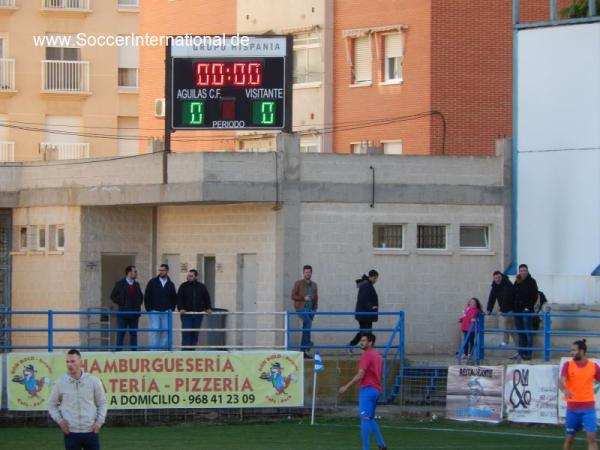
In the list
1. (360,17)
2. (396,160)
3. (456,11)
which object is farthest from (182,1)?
(396,160)

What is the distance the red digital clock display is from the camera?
106 feet

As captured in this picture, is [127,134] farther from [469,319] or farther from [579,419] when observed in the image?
[579,419]

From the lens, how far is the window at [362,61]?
4447cm

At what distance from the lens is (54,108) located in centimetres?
6169

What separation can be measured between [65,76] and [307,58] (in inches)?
762

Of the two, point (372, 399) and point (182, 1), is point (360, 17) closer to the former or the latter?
point (182, 1)

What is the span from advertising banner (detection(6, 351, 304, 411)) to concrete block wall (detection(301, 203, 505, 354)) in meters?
3.80

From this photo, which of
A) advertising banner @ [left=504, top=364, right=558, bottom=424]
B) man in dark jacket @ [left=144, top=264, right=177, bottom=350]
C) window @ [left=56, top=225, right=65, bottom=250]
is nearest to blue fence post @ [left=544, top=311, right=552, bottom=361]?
advertising banner @ [left=504, top=364, right=558, bottom=424]

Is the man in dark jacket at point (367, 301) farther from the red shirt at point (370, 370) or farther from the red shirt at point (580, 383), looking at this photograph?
the red shirt at point (580, 383)

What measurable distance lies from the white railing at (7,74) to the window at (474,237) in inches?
1260

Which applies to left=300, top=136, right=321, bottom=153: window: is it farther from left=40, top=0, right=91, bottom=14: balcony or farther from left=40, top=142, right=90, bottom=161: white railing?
left=40, top=0, right=91, bottom=14: balcony

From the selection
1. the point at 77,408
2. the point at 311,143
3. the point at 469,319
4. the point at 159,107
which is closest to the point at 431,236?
the point at 469,319

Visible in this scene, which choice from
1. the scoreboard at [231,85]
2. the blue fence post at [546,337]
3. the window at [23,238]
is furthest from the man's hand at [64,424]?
the window at [23,238]

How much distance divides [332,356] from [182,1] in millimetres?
22632
